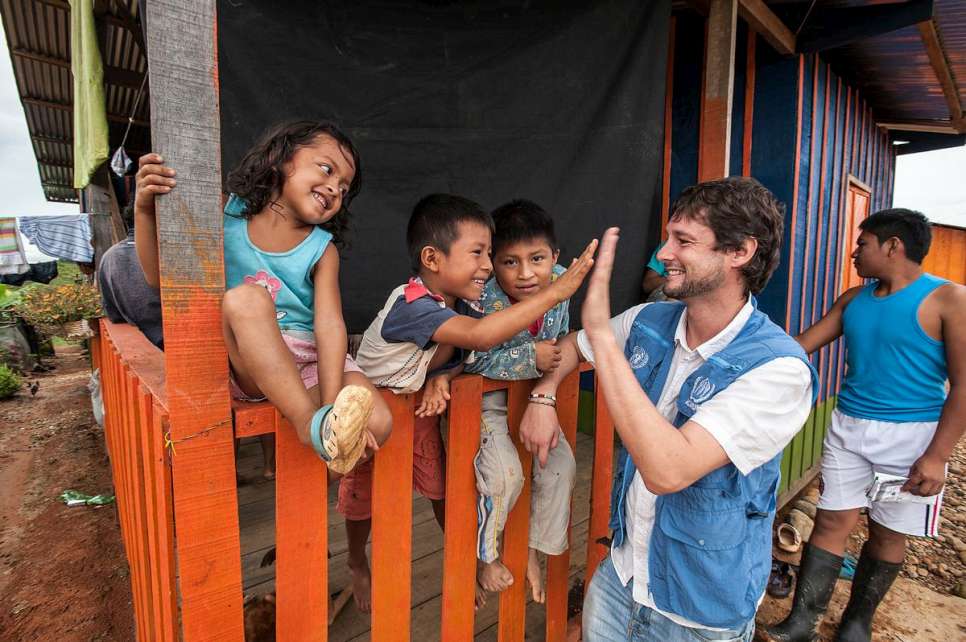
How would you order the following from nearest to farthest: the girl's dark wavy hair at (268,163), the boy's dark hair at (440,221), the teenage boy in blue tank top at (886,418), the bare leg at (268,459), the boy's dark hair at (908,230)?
the girl's dark wavy hair at (268,163) < the boy's dark hair at (440,221) < the teenage boy in blue tank top at (886,418) < the boy's dark hair at (908,230) < the bare leg at (268,459)

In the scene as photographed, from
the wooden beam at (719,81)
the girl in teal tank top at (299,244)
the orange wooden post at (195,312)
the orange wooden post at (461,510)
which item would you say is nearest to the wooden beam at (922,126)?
the wooden beam at (719,81)

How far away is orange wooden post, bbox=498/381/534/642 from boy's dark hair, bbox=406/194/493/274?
60 cm

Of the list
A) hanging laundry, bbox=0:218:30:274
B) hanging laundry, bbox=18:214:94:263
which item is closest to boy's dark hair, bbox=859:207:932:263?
hanging laundry, bbox=18:214:94:263

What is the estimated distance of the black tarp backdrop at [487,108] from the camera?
225 cm

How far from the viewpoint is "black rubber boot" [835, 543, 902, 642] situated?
2.62 meters

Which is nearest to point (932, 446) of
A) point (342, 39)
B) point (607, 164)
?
point (607, 164)

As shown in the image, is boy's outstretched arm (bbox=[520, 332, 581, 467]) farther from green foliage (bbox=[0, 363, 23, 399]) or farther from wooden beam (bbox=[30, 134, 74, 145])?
green foliage (bbox=[0, 363, 23, 399])

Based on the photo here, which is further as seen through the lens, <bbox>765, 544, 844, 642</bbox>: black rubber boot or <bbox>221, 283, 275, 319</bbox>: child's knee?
<bbox>765, 544, 844, 642</bbox>: black rubber boot

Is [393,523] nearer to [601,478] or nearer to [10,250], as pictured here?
[601,478]

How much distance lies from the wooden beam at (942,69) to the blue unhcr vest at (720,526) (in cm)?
379

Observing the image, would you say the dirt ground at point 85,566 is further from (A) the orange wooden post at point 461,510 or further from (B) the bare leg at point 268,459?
(A) the orange wooden post at point 461,510

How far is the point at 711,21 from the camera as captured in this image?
2.83 metres

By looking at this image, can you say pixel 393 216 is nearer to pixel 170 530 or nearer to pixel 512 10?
pixel 512 10

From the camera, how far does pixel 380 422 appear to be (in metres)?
1.33
